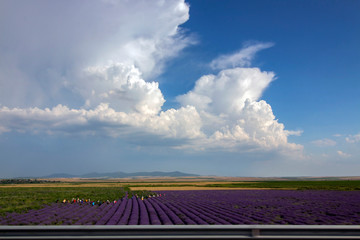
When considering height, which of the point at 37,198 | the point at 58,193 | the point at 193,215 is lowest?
the point at 58,193

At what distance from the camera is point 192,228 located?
14.6ft

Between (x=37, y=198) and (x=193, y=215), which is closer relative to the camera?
(x=193, y=215)

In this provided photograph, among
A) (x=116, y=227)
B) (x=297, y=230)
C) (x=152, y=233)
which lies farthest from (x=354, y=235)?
(x=116, y=227)

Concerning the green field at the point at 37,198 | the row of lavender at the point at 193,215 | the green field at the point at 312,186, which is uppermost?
the row of lavender at the point at 193,215

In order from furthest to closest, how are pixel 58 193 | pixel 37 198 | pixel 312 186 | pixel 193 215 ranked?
pixel 312 186 < pixel 58 193 < pixel 37 198 < pixel 193 215

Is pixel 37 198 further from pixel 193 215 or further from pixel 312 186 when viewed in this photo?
pixel 312 186

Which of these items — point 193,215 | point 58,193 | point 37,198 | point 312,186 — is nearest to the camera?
point 193,215

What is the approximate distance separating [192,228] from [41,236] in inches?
107

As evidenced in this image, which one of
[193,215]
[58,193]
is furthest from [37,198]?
[193,215]

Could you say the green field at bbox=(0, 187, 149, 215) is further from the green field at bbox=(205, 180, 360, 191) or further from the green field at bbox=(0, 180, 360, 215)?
the green field at bbox=(205, 180, 360, 191)

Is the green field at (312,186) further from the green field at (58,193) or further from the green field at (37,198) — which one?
the green field at (37,198)

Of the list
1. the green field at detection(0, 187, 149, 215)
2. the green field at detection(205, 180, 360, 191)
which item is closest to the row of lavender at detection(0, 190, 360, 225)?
the green field at detection(0, 187, 149, 215)

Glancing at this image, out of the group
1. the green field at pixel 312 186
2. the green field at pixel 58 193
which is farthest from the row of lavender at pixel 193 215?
the green field at pixel 312 186

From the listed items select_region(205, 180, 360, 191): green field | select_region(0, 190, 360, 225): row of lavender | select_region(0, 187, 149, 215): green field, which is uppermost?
select_region(0, 190, 360, 225): row of lavender
